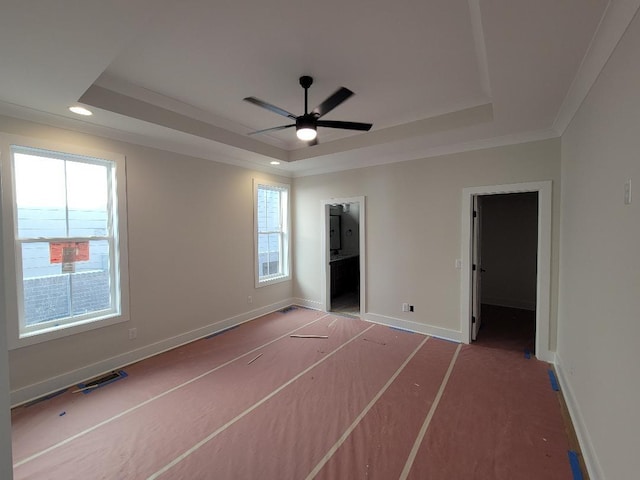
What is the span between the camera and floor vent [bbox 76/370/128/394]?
3094 millimetres

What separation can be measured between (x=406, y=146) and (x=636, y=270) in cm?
300

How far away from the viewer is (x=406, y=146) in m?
→ 4.19

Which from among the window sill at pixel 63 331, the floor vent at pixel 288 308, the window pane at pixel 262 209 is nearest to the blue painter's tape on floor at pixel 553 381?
the floor vent at pixel 288 308

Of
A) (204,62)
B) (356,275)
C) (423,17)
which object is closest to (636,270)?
(423,17)

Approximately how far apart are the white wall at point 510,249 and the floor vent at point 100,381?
6125 millimetres

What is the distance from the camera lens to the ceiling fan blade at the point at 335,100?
2.42 m

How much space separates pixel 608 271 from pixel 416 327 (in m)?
2.85

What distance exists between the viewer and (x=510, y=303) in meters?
5.87

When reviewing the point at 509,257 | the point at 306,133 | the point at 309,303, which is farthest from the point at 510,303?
the point at 306,133

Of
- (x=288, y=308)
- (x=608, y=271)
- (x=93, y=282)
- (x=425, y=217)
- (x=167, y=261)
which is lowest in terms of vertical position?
(x=288, y=308)

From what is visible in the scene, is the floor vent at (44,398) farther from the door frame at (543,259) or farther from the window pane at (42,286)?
the door frame at (543,259)

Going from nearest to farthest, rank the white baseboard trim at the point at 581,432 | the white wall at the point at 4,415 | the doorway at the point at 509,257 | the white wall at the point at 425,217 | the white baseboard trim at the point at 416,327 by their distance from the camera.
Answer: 1. the white wall at the point at 4,415
2. the white baseboard trim at the point at 581,432
3. the white wall at the point at 425,217
4. the white baseboard trim at the point at 416,327
5. the doorway at the point at 509,257

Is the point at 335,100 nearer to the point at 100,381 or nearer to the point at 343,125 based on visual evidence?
the point at 343,125

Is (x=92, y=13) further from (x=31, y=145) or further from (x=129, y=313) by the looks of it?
(x=129, y=313)
